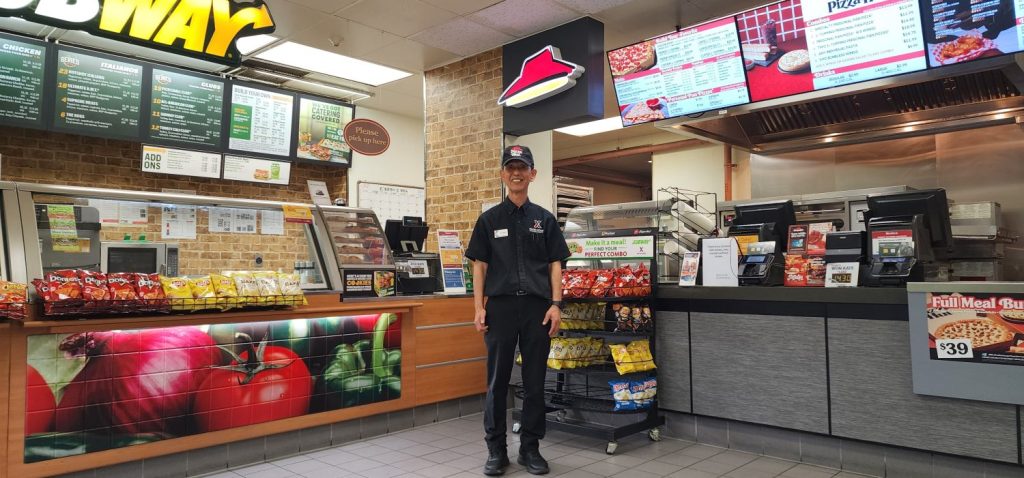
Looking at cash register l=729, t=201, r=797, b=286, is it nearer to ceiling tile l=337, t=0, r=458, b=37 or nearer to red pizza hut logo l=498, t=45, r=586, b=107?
red pizza hut logo l=498, t=45, r=586, b=107

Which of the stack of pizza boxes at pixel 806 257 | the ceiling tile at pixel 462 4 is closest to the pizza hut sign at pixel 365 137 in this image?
the ceiling tile at pixel 462 4

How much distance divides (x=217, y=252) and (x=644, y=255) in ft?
9.28

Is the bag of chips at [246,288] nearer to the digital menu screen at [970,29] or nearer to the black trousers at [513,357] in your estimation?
the black trousers at [513,357]

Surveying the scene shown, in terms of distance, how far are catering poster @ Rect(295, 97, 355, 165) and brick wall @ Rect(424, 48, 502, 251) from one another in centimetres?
134

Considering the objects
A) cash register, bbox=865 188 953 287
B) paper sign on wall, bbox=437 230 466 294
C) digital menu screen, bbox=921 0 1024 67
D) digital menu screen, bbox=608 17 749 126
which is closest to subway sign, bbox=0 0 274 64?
paper sign on wall, bbox=437 230 466 294

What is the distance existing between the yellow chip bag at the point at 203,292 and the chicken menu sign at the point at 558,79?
3028mm

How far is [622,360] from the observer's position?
12.8ft

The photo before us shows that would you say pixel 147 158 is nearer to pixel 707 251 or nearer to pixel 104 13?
pixel 104 13

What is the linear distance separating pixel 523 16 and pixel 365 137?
1.80 metres

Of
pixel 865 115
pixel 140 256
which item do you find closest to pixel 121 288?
pixel 140 256

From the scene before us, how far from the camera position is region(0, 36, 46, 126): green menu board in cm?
525

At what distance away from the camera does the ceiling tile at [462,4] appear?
4.91 metres

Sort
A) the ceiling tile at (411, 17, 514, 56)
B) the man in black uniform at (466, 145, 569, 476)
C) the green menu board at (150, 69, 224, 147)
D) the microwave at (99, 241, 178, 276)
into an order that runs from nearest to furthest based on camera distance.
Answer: the man in black uniform at (466, 145, 569, 476)
the microwave at (99, 241, 178, 276)
the ceiling tile at (411, 17, 514, 56)
the green menu board at (150, 69, 224, 147)

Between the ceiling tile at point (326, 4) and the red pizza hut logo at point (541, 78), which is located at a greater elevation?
the ceiling tile at point (326, 4)
